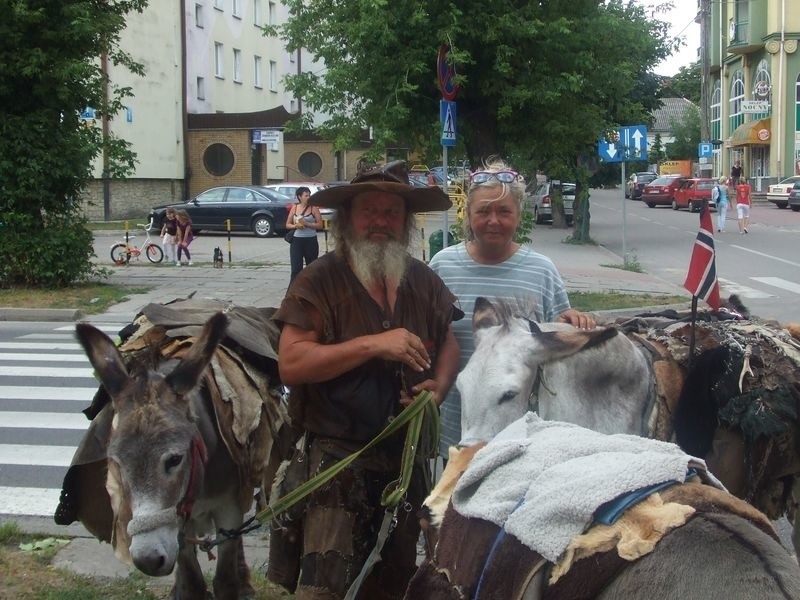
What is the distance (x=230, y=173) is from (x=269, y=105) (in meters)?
12.5

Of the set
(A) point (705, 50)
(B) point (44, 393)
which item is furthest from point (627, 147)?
(A) point (705, 50)

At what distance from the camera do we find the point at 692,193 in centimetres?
4028

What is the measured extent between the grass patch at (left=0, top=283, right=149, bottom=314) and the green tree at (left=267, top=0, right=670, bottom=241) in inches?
177

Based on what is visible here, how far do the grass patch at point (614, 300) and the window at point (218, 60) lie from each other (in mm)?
31504

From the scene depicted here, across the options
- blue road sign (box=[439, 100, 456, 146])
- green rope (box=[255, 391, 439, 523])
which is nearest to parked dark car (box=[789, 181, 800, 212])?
blue road sign (box=[439, 100, 456, 146])

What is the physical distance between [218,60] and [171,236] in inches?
978

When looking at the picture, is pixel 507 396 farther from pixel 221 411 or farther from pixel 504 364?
pixel 221 411

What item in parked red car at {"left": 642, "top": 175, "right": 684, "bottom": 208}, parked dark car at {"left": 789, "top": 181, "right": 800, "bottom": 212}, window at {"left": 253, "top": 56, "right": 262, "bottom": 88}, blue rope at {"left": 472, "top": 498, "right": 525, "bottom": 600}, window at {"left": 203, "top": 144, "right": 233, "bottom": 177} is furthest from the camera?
window at {"left": 253, "top": 56, "right": 262, "bottom": 88}

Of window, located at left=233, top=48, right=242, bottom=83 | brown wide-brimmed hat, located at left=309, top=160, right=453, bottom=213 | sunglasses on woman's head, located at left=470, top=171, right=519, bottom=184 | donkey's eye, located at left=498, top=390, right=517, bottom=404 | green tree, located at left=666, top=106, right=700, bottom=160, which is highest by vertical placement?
window, located at left=233, top=48, right=242, bottom=83

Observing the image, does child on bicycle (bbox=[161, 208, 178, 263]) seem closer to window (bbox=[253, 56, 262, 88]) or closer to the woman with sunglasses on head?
the woman with sunglasses on head

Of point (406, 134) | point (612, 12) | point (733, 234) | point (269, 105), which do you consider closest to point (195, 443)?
point (406, 134)

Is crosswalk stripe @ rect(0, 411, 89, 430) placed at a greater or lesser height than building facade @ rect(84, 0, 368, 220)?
lesser

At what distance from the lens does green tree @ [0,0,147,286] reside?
45.6 feet

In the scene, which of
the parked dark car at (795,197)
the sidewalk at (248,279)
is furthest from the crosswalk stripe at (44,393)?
the parked dark car at (795,197)
